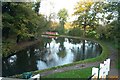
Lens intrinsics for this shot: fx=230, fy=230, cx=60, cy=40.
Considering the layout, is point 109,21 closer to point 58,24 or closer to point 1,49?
point 58,24

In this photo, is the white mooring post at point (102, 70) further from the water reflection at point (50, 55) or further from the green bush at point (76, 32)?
the green bush at point (76, 32)

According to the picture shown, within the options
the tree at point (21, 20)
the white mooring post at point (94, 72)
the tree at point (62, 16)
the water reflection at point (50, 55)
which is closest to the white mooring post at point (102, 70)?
the white mooring post at point (94, 72)

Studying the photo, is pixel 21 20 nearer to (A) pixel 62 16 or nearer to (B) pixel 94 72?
(A) pixel 62 16

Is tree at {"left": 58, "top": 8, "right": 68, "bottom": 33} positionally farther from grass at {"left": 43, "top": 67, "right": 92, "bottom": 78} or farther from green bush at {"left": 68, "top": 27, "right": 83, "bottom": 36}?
grass at {"left": 43, "top": 67, "right": 92, "bottom": 78}

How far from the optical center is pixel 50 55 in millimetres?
2539

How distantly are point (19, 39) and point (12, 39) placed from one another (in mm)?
80

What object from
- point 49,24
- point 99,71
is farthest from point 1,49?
point 99,71

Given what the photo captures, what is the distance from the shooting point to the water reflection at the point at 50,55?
244cm

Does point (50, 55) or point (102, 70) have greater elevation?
point (50, 55)

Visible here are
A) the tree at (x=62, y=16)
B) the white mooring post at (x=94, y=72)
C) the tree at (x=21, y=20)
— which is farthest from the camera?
the tree at (x=21, y=20)

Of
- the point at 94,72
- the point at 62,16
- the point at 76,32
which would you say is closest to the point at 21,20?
the point at 62,16

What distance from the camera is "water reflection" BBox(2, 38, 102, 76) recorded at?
96.2 inches

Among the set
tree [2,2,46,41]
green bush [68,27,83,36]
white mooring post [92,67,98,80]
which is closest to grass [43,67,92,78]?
white mooring post [92,67,98,80]

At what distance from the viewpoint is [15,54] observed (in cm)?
263
